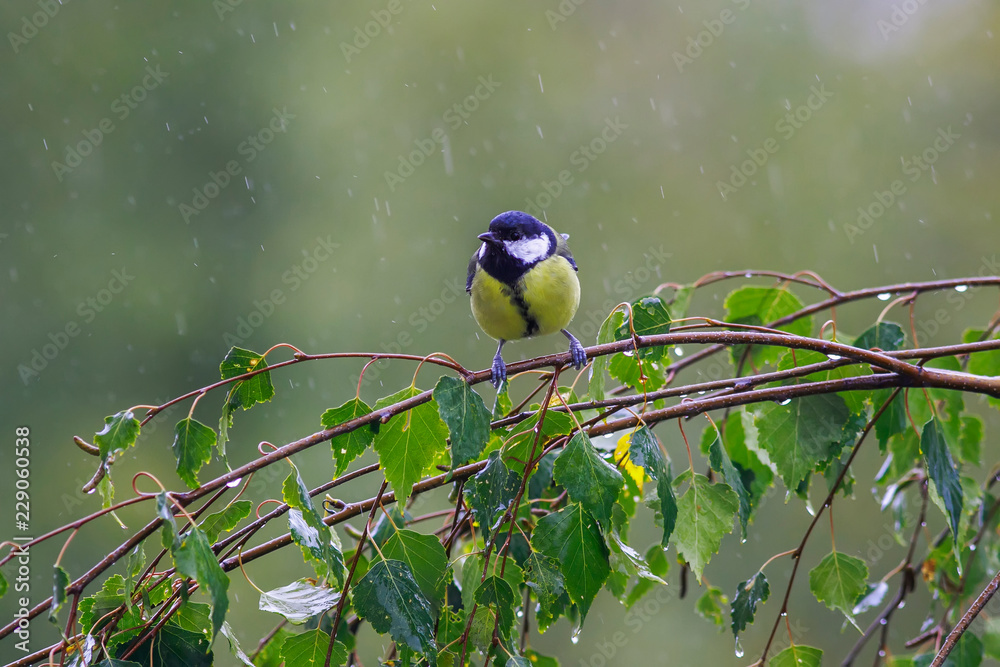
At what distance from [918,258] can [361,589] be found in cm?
693

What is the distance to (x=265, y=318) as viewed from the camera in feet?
24.1

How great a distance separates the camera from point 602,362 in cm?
151

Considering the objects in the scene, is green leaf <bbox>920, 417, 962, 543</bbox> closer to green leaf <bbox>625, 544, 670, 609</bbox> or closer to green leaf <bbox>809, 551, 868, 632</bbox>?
green leaf <bbox>809, 551, 868, 632</bbox>

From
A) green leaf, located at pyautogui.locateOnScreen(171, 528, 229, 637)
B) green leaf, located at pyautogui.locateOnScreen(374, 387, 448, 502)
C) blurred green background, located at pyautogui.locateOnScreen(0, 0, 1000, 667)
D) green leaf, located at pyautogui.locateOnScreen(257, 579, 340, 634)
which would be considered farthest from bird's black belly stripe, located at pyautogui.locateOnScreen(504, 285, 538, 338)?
blurred green background, located at pyautogui.locateOnScreen(0, 0, 1000, 667)

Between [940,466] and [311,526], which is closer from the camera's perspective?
[311,526]

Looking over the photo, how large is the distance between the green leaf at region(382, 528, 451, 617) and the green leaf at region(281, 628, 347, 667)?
0.49 feet

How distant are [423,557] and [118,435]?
19.1 inches

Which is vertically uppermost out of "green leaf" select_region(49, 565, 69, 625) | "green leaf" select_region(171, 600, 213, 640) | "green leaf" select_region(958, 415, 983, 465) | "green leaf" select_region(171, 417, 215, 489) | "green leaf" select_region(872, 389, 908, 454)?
"green leaf" select_region(171, 417, 215, 489)

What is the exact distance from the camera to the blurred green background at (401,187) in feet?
23.2

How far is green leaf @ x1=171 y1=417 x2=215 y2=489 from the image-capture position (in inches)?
52.3

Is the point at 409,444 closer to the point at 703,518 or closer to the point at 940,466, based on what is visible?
the point at 703,518

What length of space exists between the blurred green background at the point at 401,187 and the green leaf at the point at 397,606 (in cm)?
571

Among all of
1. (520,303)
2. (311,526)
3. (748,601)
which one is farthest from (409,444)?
(520,303)

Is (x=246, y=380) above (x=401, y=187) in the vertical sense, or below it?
below
